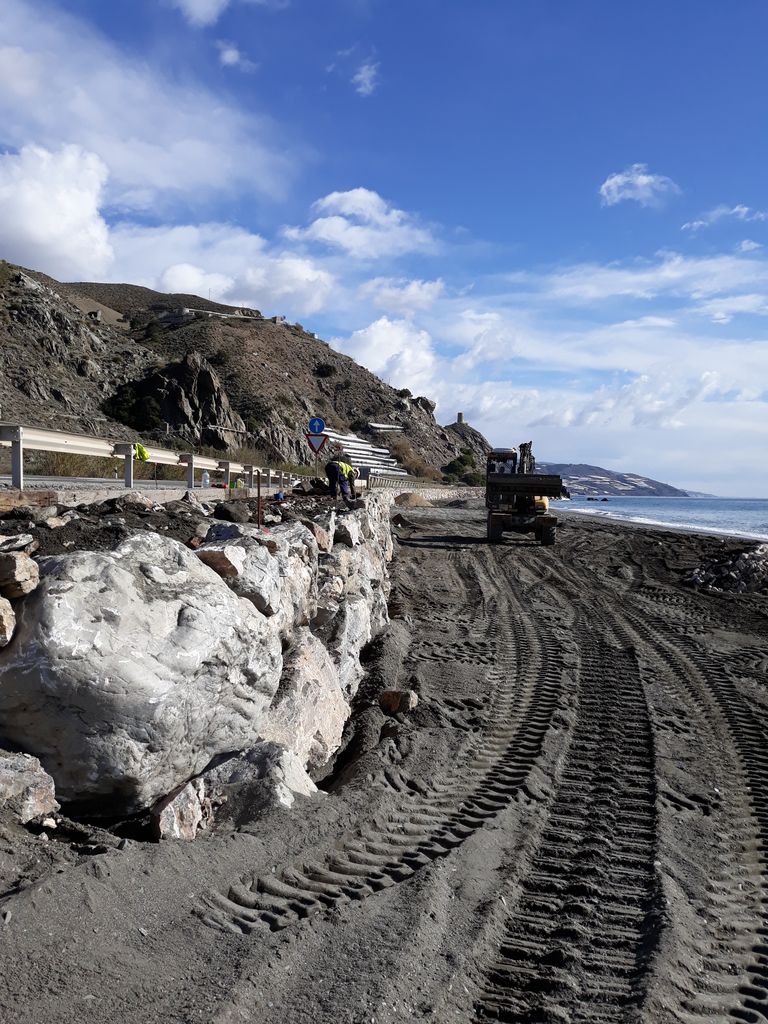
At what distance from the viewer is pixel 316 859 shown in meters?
3.76

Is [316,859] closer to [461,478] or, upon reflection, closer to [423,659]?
[423,659]

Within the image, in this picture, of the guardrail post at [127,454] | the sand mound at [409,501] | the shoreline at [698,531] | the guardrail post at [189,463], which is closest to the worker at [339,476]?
the guardrail post at [189,463]

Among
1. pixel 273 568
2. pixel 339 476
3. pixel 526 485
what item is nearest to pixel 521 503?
pixel 526 485

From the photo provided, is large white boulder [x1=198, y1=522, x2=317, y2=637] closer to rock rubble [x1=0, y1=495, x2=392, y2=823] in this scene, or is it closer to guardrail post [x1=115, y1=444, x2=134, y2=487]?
rock rubble [x1=0, y1=495, x2=392, y2=823]

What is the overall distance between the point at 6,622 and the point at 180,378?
50086mm

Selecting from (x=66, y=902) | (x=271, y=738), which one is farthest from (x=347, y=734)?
(x=66, y=902)

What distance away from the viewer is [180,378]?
5106cm

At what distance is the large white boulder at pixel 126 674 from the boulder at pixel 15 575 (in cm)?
7

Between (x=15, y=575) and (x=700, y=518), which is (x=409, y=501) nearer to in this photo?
(x=700, y=518)

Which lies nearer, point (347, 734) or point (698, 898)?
point (698, 898)

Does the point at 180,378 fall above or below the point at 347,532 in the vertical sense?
above

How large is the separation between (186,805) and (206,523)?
4212 millimetres

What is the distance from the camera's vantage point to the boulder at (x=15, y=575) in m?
3.58

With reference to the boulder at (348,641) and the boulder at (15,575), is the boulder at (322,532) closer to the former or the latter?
the boulder at (348,641)
